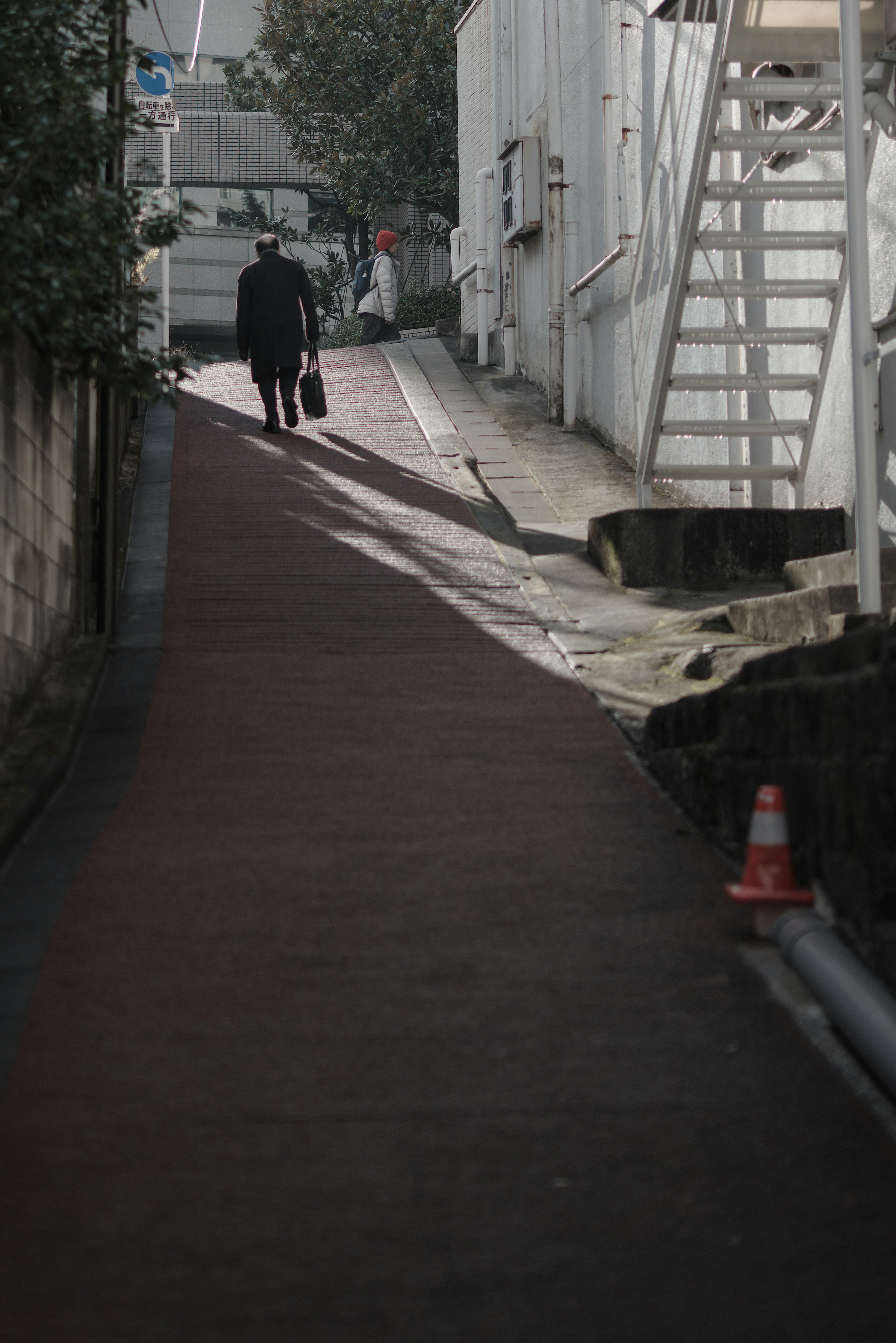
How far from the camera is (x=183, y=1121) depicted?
2859mm

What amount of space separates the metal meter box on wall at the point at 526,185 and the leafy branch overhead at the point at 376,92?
12865 mm

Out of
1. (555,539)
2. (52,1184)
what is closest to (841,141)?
(555,539)

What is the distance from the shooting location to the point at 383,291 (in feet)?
65.5

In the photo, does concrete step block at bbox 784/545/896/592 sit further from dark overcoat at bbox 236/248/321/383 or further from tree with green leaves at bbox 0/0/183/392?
dark overcoat at bbox 236/248/321/383

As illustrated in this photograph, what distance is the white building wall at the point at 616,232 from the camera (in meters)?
7.60

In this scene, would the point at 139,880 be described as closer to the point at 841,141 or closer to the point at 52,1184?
the point at 52,1184

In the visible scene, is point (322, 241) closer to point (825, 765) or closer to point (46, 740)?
point (46, 740)

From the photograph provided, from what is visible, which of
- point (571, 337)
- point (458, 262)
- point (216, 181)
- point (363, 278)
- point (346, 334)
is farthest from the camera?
point (216, 181)

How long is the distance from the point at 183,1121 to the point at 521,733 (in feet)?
11.2

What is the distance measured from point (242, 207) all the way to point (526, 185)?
2104cm

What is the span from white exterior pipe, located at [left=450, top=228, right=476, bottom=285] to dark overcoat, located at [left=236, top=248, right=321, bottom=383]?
223 inches

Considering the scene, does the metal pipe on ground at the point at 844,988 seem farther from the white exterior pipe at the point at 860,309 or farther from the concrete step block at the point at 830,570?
the concrete step block at the point at 830,570

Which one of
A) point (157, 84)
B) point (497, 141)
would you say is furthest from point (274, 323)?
point (157, 84)

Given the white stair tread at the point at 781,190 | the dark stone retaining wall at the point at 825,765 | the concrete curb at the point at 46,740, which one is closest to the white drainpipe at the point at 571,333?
the white stair tread at the point at 781,190
